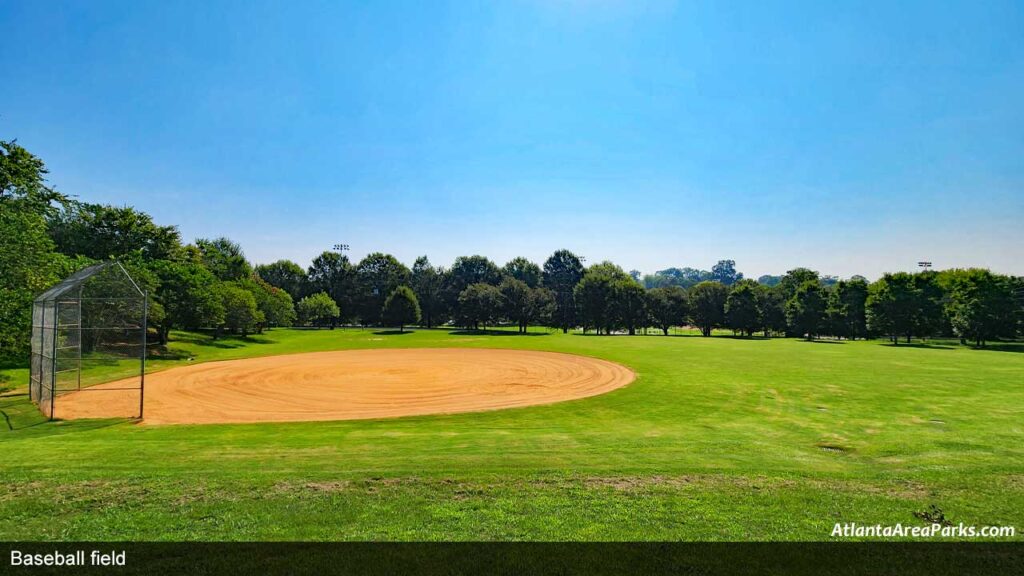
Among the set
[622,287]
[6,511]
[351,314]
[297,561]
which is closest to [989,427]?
[297,561]

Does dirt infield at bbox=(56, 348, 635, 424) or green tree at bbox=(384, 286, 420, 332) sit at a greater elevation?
green tree at bbox=(384, 286, 420, 332)

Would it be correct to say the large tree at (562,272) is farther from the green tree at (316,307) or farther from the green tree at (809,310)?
the green tree at (316,307)

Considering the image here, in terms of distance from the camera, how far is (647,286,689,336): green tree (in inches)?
3880

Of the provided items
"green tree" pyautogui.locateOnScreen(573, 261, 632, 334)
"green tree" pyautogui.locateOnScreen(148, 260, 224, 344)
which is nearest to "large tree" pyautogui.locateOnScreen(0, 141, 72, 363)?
"green tree" pyautogui.locateOnScreen(148, 260, 224, 344)

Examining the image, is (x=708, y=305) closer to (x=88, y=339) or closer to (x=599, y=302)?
(x=599, y=302)

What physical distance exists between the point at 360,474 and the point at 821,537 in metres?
8.51

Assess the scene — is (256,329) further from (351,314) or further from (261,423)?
(261,423)

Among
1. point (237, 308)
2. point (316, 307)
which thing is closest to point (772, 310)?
point (316, 307)

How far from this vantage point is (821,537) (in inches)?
260

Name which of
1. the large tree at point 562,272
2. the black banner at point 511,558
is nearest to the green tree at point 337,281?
the large tree at point 562,272

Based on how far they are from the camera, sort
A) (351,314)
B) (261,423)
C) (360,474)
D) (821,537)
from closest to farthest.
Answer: (821,537) → (360,474) → (261,423) → (351,314)

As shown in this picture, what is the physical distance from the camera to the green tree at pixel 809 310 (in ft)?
272
